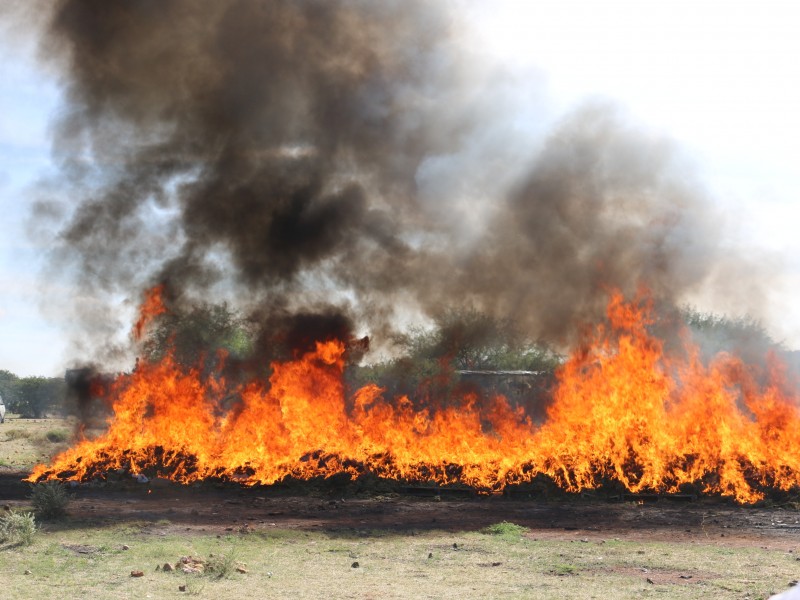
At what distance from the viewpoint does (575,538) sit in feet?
A: 41.6

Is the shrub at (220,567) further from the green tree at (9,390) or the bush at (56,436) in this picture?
the green tree at (9,390)

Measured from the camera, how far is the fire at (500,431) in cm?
1658

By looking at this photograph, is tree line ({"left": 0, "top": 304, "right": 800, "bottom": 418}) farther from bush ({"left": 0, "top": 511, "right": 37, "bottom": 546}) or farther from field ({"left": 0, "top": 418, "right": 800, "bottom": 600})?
bush ({"left": 0, "top": 511, "right": 37, "bottom": 546})

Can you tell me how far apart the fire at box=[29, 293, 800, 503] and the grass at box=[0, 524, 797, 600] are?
4.33 metres

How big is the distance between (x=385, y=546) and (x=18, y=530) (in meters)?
5.34

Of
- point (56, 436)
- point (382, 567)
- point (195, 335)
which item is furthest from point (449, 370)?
point (56, 436)

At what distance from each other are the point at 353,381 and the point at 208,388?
3.91 m

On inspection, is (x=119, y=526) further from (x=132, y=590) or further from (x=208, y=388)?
(x=208, y=388)

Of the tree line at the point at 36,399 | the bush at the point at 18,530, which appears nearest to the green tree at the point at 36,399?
the tree line at the point at 36,399

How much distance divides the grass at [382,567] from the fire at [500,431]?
4331mm

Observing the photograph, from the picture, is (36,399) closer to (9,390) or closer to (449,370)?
(9,390)

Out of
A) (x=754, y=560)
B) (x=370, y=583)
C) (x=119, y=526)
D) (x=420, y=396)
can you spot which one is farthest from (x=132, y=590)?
(x=420, y=396)

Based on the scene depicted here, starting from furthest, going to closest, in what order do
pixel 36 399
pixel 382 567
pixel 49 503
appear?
pixel 36 399 → pixel 49 503 → pixel 382 567

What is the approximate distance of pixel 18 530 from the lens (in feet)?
38.1
